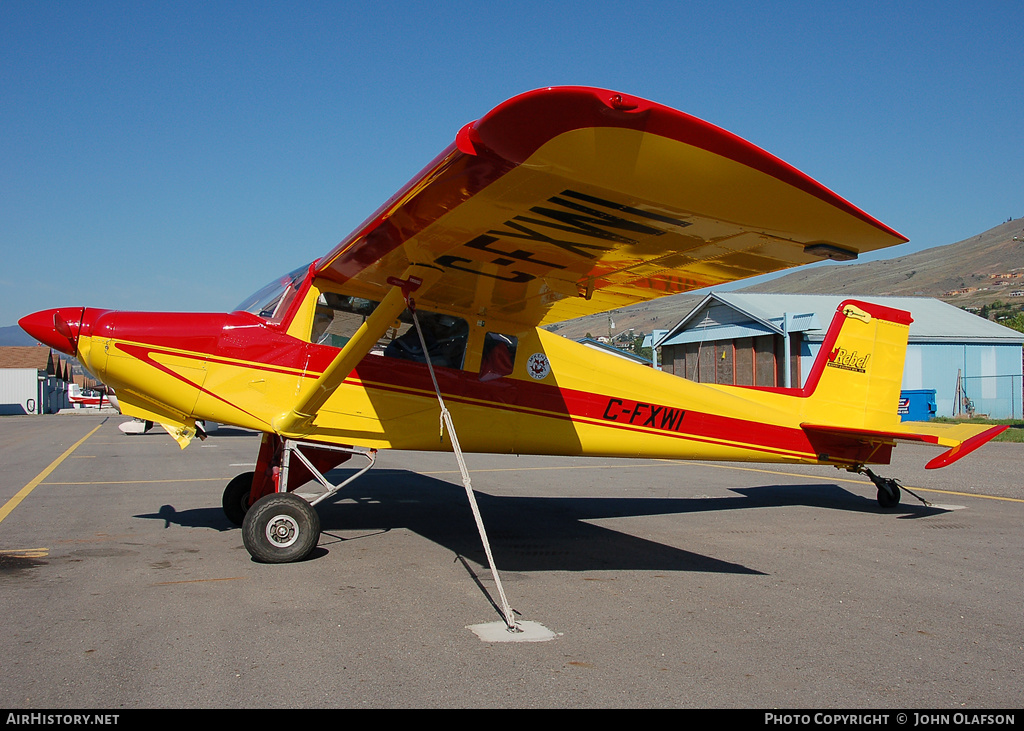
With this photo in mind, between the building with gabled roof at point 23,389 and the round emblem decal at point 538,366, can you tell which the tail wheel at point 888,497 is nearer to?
the round emblem decal at point 538,366

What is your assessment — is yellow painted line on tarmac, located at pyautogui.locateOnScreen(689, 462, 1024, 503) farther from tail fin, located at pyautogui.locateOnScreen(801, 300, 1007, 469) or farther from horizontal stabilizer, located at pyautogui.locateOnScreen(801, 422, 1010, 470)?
horizontal stabilizer, located at pyautogui.locateOnScreen(801, 422, 1010, 470)

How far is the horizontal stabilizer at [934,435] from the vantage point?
792cm

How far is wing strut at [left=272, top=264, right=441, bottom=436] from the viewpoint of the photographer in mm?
5422

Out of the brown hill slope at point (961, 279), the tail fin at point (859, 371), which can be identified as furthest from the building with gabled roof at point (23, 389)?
the brown hill slope at point (961, 279)

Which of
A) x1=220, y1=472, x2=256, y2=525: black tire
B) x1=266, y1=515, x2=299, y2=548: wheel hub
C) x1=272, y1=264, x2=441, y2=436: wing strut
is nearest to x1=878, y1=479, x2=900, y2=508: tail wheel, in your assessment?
x1=272, y1=264, x2=441, y2=436: wing strut

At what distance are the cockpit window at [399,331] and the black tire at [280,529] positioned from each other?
151 cm

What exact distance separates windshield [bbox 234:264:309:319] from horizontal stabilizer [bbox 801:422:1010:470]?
619cm

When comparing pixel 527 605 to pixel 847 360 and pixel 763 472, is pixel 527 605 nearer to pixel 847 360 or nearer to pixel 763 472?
pixel 847 360

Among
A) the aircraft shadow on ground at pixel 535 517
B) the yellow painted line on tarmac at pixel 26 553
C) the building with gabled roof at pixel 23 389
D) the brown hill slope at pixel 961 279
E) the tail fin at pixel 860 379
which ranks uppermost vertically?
the brown hill slope at pixel 961 279

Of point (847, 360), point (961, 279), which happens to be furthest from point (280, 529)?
point (961, 279)

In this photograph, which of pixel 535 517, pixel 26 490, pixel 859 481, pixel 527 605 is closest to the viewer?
pixel 527 605

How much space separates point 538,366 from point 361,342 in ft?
7.15

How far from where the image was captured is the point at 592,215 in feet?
14.3
